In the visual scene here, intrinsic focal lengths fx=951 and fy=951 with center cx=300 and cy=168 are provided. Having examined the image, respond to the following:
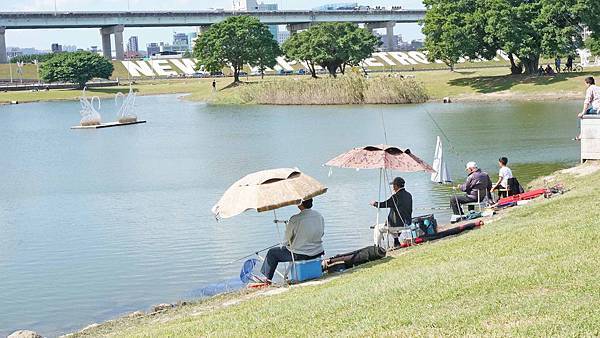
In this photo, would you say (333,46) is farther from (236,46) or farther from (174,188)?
(174,188)

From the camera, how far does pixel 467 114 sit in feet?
181

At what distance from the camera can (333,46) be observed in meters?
96.6

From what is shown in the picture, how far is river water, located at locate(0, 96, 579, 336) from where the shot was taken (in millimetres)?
17031

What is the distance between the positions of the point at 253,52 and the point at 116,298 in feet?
290

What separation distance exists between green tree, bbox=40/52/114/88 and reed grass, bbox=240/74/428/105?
176 ft

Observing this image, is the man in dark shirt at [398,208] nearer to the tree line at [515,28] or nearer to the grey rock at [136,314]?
the grey rock at [136,314]

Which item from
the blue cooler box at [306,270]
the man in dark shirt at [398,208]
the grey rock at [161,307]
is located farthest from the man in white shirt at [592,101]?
the grey rock at [161,307]

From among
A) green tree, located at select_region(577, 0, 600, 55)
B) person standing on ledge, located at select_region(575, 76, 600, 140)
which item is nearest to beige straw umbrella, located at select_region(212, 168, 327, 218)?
person standing on ledge, located at select_region(575, 76, 600, 140)

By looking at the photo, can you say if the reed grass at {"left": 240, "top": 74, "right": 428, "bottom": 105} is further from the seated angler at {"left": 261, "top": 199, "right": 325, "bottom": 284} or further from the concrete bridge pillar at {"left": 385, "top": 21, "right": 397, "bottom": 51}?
the concrete bridge pillar at {"left": 385, "top": 21, "right": 397, "bottom": 51}

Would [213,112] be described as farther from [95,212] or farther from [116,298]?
[116,298]

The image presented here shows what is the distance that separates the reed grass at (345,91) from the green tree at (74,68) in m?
53.6

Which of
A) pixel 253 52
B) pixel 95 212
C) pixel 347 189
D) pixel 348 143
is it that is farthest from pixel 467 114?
pixel 253 52

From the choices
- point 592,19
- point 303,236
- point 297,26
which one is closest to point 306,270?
point 303,236

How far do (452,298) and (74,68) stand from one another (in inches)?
4714
